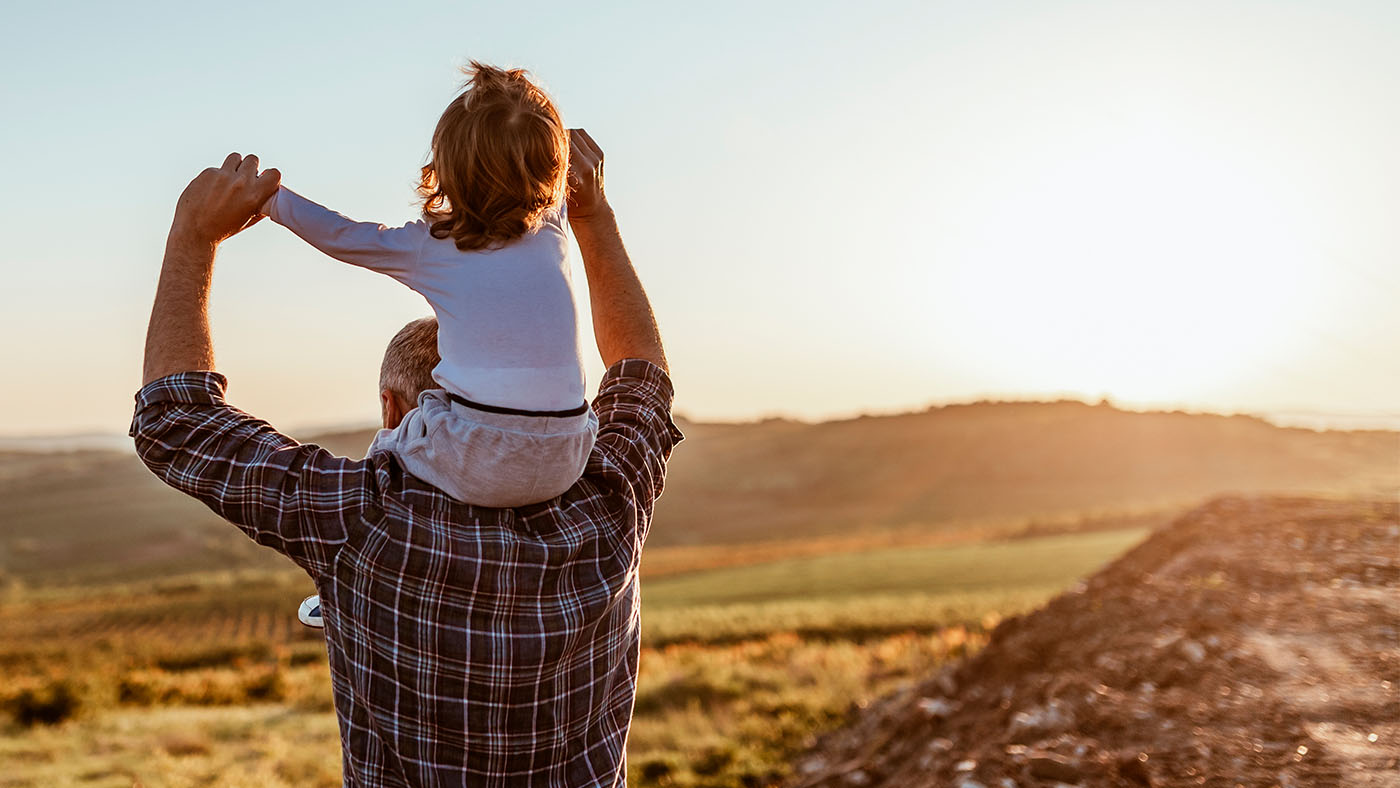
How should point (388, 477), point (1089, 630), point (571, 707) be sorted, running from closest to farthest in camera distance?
1. point (388, 477)
2. point (571, 707)
3. point (1089, 630)

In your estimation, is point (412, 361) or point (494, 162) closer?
point (494, 162)

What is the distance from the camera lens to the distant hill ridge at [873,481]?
76750 mm

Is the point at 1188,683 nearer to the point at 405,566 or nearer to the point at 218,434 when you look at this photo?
the point at 405,566

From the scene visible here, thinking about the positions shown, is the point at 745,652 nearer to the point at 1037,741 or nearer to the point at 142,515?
the point at 1037,741

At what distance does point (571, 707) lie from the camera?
170cm

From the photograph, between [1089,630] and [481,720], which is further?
[1089,630]

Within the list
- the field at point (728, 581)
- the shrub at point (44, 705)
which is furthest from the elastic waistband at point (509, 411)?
the shrub at point (44, 705)

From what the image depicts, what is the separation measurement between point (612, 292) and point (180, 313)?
774 millimetres

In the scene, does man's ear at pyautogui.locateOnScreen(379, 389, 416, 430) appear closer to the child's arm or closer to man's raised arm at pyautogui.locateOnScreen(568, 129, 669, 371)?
the child's arm

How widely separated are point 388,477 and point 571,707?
484 mm

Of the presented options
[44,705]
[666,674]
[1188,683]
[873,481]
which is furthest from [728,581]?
[873,481]

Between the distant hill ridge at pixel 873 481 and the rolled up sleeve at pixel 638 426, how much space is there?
Answer: 6336 centimetres

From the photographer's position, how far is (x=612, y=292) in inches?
80.7

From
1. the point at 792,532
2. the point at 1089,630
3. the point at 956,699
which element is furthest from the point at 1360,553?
the point at 792,532
